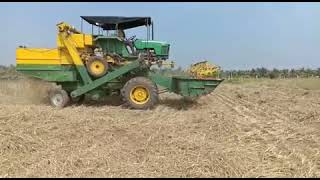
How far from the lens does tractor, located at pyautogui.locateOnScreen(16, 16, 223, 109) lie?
43.6 ft

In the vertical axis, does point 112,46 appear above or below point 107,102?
above

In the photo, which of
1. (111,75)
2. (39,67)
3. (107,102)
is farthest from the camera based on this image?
(107,102)

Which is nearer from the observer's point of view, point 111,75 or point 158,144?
point 158,144

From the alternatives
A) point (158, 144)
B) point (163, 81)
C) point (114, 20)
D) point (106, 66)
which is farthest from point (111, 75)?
point (158, 144)

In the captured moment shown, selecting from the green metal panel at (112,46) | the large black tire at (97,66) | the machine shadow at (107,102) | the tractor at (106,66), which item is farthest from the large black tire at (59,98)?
the green metal panel at (112,46)

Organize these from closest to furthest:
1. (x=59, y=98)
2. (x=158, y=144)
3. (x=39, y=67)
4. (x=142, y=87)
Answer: (x=158, y=144), (x=142, y=87), (x=39, y=67), (x=59, y=98)

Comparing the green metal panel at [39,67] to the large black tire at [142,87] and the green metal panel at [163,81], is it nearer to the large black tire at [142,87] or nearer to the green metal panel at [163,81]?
the large black tire at [142,87]

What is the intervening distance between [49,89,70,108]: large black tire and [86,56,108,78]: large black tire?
1073mm

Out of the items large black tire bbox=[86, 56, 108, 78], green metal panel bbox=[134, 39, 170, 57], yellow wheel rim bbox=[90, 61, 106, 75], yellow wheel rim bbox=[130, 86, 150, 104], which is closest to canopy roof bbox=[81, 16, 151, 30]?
green metal panel bbox=[134, 39, 170, 57]

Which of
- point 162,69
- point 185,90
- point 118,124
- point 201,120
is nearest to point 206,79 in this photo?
point 185,90

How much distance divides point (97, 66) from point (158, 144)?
21.5 ft

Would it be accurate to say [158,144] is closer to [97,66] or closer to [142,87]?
[142,87]

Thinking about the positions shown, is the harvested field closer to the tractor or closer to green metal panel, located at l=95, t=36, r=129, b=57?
the tractor

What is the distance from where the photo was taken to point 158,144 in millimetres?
7484
